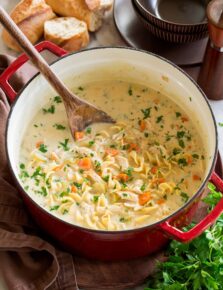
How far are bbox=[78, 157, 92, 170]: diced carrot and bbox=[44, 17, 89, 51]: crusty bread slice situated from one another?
2.31 feet

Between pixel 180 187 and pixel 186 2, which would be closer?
pixel 180 187

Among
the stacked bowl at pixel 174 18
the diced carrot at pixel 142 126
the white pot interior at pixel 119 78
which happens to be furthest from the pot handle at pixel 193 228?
the stacked bowl at pixel 174 18

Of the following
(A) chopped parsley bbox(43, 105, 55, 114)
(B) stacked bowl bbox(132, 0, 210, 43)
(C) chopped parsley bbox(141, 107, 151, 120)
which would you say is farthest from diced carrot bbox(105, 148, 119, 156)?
(B) stacked bowl bbox(132, 0, 210, 43)

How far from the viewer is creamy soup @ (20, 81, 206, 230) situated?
A: 1.99 meters

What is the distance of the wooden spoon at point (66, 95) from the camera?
2.02m

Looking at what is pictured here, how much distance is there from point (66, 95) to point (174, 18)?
83 centimetres

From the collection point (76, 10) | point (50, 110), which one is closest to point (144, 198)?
point (50, 110)

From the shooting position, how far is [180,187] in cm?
206

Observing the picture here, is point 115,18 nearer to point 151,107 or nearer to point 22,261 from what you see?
point 151,107

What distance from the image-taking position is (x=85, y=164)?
6.93 feet

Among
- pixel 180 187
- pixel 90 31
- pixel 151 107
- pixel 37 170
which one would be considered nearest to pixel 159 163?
pixel 180 187

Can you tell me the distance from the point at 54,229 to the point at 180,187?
504 mm

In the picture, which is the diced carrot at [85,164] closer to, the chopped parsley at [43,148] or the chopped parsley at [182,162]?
the chopped parsley at [43,148]

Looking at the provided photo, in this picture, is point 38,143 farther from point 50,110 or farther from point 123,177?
point 123,177
